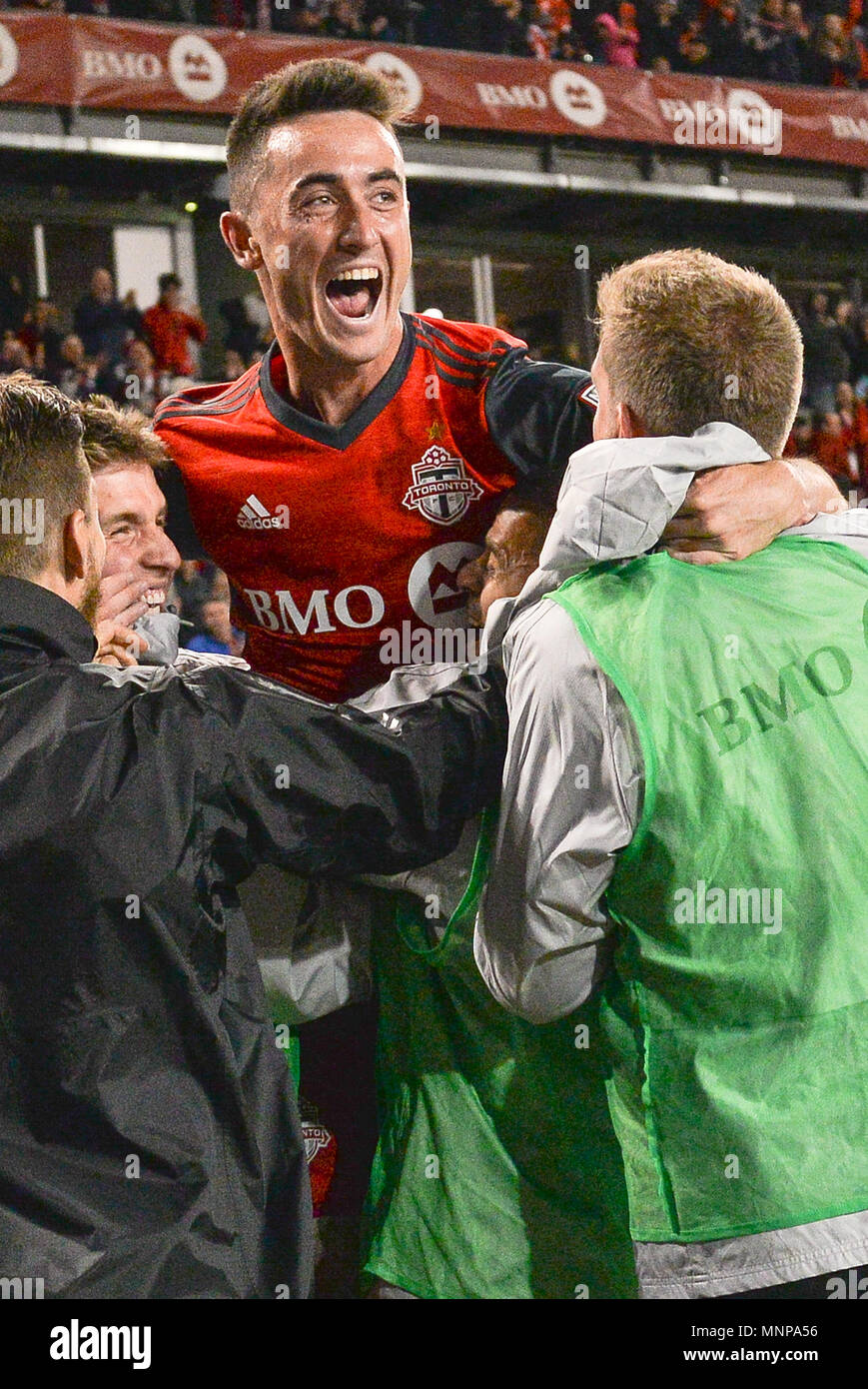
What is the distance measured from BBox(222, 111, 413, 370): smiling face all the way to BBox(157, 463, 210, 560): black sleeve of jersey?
38cm

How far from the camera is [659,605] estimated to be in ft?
5.92

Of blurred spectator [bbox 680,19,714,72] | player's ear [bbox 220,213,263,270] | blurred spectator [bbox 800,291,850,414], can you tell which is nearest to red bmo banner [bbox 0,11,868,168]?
blurred spectator [bbox 680,19,714,72]

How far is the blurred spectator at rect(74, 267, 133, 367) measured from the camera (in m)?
10.4

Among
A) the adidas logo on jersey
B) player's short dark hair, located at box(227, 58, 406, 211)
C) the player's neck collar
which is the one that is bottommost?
the adidas logo on jersey

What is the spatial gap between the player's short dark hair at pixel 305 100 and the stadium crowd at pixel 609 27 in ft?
32.3

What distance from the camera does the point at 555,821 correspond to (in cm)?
179

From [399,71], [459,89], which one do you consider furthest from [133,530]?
[459,89]

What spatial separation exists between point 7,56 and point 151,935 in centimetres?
1059

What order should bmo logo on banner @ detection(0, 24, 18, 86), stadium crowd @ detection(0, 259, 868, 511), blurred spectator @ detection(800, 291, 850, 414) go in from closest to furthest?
stadium crowd @ detection(0, 259, 868, 511) → bmo logo on banner @ detection(0, 24, 18, 86) → blurred spectator @ detection(800, 291, 850, 414)

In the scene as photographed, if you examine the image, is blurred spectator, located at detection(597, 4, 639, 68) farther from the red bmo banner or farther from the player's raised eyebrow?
the player's raised eyebrow

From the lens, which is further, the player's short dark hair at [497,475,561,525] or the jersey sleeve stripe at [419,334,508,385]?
the jersey sleeve stripe at [419,334,508,385]

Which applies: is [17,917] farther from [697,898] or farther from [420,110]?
[420,110]

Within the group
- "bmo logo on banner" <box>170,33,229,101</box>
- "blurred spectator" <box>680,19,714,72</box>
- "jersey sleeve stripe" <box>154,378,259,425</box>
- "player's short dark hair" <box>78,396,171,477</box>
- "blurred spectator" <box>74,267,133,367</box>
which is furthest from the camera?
"blurred spectator" <box>680,19,714,72</box>

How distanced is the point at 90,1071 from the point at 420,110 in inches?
452
